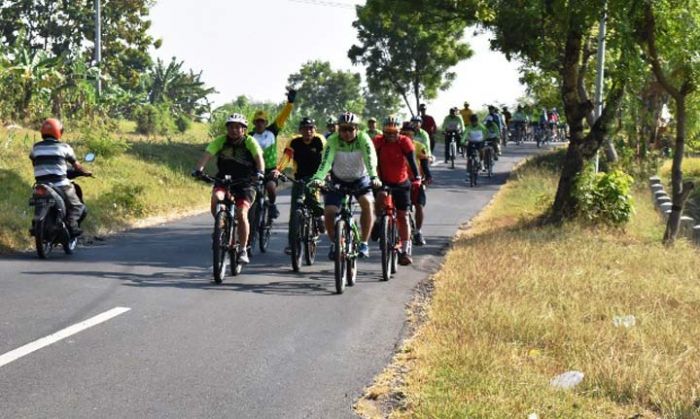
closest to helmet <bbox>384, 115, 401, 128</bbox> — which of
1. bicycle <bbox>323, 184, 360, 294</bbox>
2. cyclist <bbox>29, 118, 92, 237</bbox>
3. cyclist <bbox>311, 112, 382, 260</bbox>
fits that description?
cyclist <bbox>311, 112, 382, 260</bbox>

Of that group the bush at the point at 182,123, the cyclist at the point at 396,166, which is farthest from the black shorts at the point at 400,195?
the bush at the point at 182,123

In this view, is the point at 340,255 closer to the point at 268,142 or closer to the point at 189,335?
the point at 189,335

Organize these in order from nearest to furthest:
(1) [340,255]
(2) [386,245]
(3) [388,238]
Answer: (1) [340,255] < (2) [386,245] < (3) [388,238]

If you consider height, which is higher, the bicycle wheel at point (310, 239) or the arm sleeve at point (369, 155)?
the arm sleeve at point (369, 155)

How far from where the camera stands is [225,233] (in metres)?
9.73

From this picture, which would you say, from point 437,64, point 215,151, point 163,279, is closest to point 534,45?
point 215,151

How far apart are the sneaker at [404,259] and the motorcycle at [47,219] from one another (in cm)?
457

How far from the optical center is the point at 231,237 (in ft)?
32.4

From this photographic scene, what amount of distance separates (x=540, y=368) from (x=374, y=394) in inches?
58.2

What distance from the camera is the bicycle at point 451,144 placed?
28.5 metres

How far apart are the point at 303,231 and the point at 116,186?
7.34 meters

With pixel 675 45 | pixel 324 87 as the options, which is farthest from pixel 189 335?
pixel 324 87

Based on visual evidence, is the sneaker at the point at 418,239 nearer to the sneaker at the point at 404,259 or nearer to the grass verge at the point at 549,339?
the grass verge at the point at 549,339

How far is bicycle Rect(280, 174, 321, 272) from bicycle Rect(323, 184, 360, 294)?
0.83 metres
